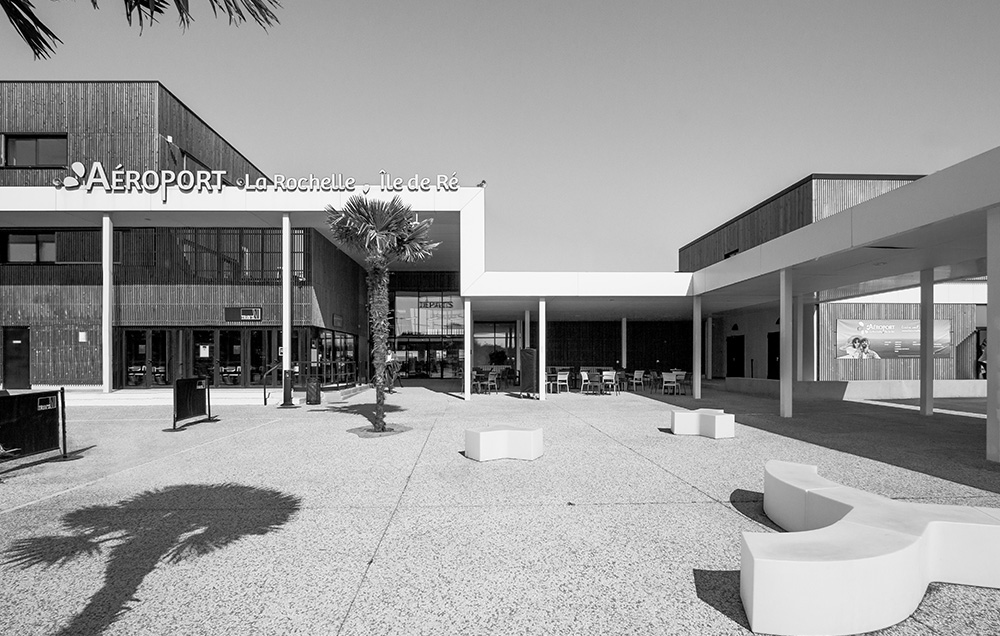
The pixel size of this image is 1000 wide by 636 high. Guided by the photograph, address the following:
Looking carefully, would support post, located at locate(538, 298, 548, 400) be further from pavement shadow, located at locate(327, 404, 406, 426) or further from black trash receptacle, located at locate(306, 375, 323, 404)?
black trash receptacle, located at locate(306, 375, 323, 404)

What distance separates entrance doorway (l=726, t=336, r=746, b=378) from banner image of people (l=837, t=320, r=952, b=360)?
6.10 meters

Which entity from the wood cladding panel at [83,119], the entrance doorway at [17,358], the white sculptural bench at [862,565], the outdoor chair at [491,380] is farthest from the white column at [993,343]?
the entrance doorway at [17,358]

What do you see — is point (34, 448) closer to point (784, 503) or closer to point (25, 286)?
point (784, 503)

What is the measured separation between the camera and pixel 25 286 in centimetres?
2067

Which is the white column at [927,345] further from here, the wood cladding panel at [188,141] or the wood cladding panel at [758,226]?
the wood cladding panel at [188,141]

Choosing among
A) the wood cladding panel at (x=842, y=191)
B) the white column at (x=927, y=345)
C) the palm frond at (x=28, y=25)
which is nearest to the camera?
the palm frond at (x=28, y=25)

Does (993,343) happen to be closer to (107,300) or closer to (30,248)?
(107,300)

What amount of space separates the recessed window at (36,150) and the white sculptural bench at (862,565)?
25192mm

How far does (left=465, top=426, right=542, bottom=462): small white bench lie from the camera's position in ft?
28.6

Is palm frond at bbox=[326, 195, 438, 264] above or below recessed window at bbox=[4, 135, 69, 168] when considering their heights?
below

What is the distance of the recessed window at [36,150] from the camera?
20.9 metres

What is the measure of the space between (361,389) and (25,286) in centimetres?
1207

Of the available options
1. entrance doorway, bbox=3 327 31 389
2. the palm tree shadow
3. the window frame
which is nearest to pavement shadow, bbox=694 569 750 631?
the palm tree shadow

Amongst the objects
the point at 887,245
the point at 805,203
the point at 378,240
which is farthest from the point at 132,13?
the point at 805,203
